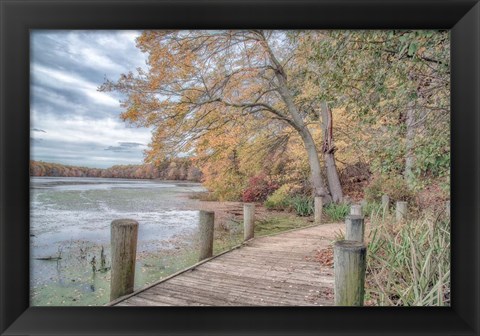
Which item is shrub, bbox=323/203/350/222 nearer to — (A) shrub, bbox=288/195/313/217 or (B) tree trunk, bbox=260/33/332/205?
(B) tree trunk, bbox=260/33/332/205

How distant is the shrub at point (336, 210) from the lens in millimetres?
2771

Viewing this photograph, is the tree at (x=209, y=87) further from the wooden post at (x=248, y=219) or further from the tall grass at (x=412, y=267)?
the tall grass at (x=412, y=267)

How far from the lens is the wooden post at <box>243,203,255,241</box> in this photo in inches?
104

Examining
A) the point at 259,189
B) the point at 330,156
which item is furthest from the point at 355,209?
the point at 259,189

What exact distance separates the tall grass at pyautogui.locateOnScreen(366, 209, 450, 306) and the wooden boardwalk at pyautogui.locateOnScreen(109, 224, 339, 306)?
306mm

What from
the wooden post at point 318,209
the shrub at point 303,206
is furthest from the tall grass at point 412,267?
the shrub at point 303,206

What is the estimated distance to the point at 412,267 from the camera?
1750 millimetres

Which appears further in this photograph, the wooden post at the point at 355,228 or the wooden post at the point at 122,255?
the wooden post at the point at 355,228

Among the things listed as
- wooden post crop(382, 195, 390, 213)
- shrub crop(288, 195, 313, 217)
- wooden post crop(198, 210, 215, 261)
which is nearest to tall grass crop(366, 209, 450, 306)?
wooden post crop(382, 195, 390, 213)

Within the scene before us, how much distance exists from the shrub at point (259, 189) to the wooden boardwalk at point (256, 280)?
38 cm

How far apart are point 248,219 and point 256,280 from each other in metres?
0.60

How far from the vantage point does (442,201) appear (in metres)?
2.31
